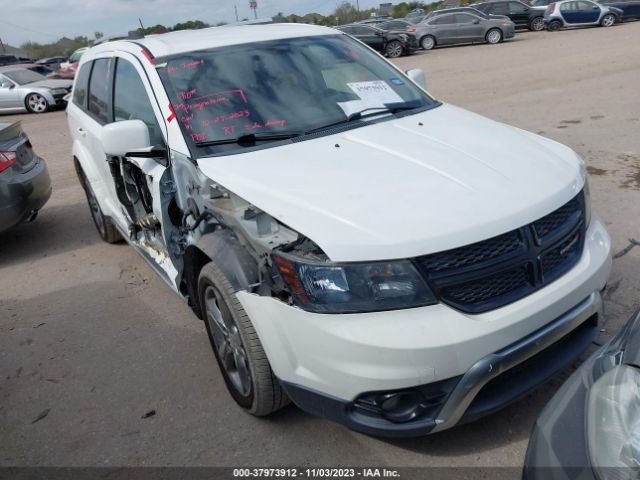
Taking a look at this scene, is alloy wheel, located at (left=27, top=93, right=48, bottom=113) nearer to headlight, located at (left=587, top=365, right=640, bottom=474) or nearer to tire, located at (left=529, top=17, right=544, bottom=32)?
headlight, located at (left=587, top=365, right=640, bottom=474)

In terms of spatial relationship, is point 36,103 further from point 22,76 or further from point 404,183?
point 404,183

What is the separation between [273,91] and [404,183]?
1.22 metres

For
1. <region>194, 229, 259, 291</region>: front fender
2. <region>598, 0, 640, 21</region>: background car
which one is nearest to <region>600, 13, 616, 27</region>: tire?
<region>598, 0, 640, 21</region>: background car

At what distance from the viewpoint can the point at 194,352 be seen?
352 centimetres

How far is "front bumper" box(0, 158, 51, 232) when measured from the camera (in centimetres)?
525

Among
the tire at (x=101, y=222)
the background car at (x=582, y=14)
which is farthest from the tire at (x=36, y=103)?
the background car at (x=582, y=14)

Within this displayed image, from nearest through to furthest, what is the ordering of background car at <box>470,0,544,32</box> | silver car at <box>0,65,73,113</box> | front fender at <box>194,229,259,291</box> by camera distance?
front fender at <box>194,229,259,291</box>, silver car at <box>0,65,73,113</box>, background car at <box>470,0,544,32</box>

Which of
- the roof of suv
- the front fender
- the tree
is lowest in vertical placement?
the tree

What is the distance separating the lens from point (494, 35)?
72.2 ft

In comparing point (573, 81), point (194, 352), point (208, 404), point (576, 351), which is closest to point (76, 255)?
point (194, 352)

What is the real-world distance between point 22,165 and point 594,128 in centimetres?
695

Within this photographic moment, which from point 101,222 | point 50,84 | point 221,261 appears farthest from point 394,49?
point 221,261

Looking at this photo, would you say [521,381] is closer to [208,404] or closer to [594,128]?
[208,404]

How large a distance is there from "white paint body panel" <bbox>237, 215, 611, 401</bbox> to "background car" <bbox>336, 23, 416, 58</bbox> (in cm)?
2078
